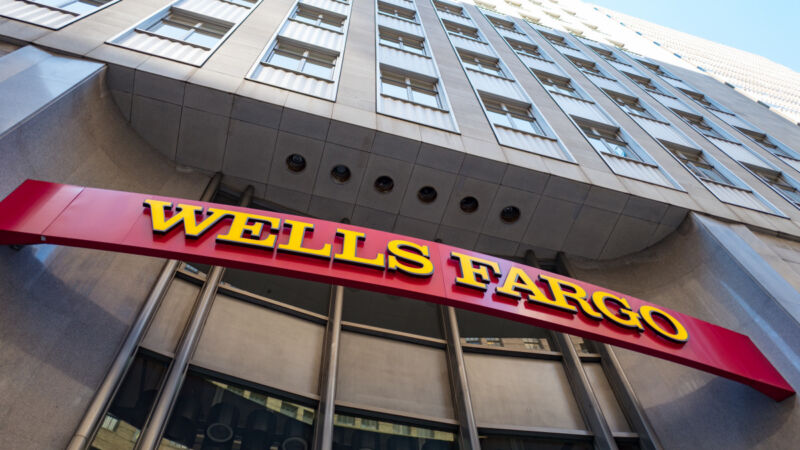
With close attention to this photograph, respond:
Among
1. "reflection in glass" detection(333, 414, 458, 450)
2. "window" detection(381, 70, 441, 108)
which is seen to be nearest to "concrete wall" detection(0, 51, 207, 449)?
"reflection in glass" detection(333, 414, 458, 450)

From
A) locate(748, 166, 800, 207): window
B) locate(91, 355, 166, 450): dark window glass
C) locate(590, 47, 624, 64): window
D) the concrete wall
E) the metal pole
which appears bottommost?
locate(91, 355, 166, 450): dark window glass

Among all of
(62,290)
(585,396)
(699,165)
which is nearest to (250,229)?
(62,290)

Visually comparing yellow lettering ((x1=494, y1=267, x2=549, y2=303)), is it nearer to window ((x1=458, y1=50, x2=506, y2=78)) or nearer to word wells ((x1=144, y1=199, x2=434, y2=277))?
word wells ((x1=144, y1=199, x2=434, y2=277))

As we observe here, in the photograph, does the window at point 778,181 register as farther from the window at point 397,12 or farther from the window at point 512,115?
the window at point 397,12

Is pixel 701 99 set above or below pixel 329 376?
above

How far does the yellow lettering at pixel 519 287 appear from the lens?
654cm

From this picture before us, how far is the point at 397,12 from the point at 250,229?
1729 cm

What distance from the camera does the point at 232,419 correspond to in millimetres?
6047

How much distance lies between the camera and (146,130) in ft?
29.3

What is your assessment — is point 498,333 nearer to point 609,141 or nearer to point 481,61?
point 609,141

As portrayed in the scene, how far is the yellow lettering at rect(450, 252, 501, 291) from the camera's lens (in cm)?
646

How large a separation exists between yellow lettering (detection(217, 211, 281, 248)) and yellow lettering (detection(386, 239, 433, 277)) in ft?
5.83

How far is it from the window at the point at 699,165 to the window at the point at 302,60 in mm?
10887

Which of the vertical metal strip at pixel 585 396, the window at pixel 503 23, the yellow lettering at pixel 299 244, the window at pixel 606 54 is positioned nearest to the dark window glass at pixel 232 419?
the yellow lettering at pixel 299 244
